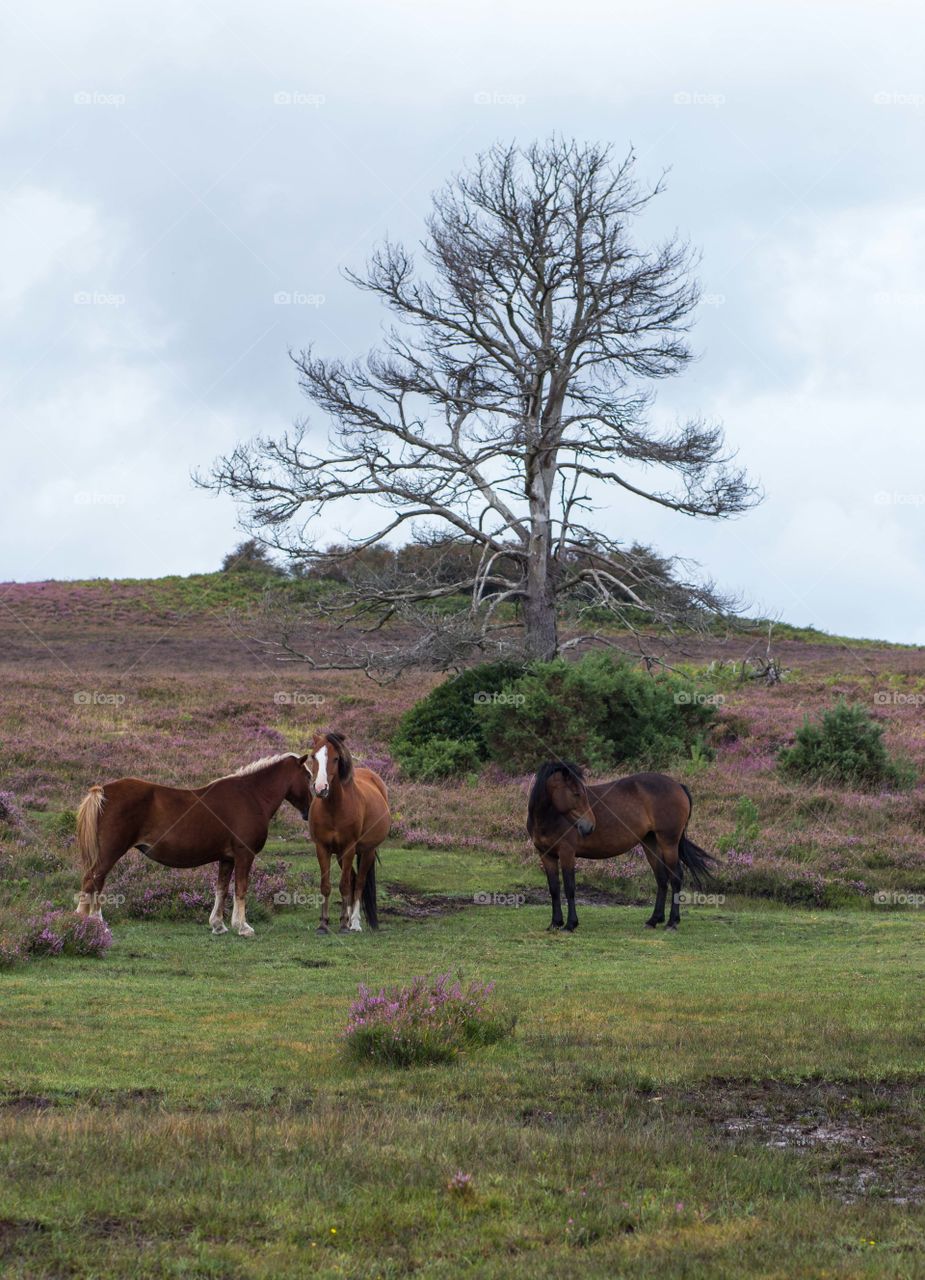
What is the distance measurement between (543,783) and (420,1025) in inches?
297

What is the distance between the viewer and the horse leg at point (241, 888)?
15.6m

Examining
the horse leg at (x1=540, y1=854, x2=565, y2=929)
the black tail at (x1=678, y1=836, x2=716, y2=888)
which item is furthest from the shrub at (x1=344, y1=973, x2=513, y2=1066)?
the black tail at (x1=678, y1=836, x2=716, y2=888)

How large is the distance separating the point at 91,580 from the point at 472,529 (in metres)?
52.0

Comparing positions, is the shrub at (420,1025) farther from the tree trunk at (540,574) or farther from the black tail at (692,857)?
the tree trunk at (540,574)

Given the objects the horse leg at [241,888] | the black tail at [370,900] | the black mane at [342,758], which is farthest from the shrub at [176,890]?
the black mane at [342,758]

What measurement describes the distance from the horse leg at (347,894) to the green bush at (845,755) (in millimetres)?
14095

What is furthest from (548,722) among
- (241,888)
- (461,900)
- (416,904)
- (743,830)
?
(241,888)

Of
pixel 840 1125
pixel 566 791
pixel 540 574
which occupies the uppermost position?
pixel 540 574

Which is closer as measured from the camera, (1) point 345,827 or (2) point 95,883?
(2) point 95,883

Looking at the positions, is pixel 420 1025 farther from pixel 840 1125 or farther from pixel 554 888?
pixel 554 888

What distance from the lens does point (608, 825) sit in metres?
17.5

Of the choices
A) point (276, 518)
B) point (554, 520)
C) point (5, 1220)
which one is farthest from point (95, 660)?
point (5, 1220)

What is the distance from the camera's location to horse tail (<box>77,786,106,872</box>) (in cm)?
1495

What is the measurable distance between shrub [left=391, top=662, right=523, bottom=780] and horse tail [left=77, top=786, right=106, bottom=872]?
13.3 meters
